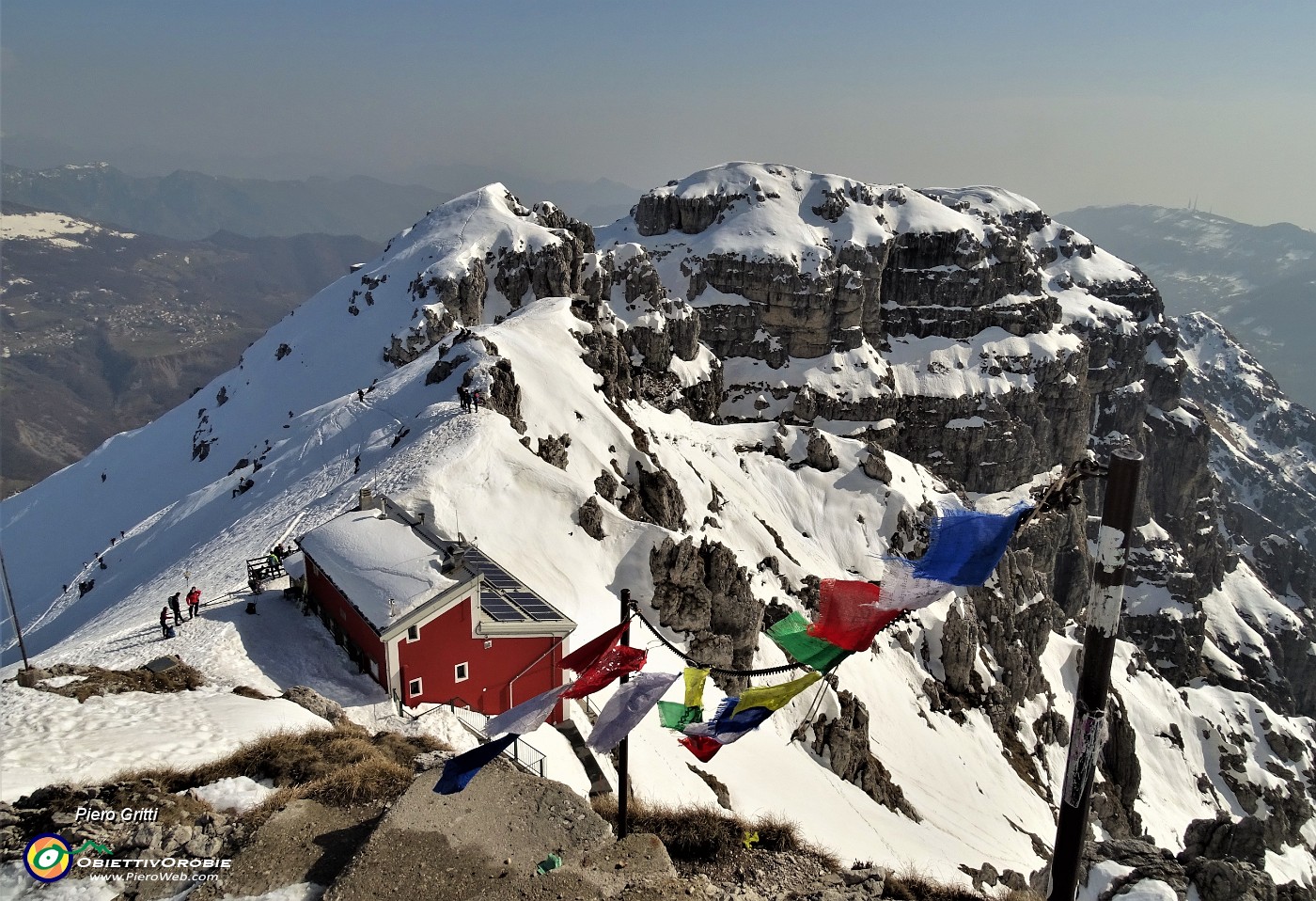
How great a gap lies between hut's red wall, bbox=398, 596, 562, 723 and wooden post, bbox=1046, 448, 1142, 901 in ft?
52.0

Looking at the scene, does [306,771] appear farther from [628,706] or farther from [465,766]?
[628,706]

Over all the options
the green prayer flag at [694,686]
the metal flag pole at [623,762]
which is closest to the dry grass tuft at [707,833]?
the metal flag pole at [623,762]

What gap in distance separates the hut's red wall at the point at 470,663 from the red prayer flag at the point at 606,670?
870 centimetres

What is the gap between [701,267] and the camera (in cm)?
12631

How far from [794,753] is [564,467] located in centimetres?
2347

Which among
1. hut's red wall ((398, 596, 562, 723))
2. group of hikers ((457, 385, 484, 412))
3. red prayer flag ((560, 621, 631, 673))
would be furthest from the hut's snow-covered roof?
group of hikers ((457, 385, 484, 412))

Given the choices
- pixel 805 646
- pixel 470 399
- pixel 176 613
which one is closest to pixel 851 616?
pixel 805 646

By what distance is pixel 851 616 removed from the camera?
11094 millimetres

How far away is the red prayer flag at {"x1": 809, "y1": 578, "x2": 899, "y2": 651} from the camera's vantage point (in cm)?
1091

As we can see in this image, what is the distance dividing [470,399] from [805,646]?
40.2 m

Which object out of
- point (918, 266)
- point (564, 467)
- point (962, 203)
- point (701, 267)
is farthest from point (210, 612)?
point (962, 203)

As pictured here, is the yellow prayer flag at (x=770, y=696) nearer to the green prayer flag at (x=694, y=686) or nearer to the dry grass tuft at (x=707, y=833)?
the green prayer flag at (x=694, y=686)

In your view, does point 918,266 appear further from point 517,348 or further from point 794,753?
point 794,753

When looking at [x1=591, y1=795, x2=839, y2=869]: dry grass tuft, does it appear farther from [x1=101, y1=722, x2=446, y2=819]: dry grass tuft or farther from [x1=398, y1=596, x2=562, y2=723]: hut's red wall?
[x1=398, y1=596, x2=562, y2=723]: hut's red wall
